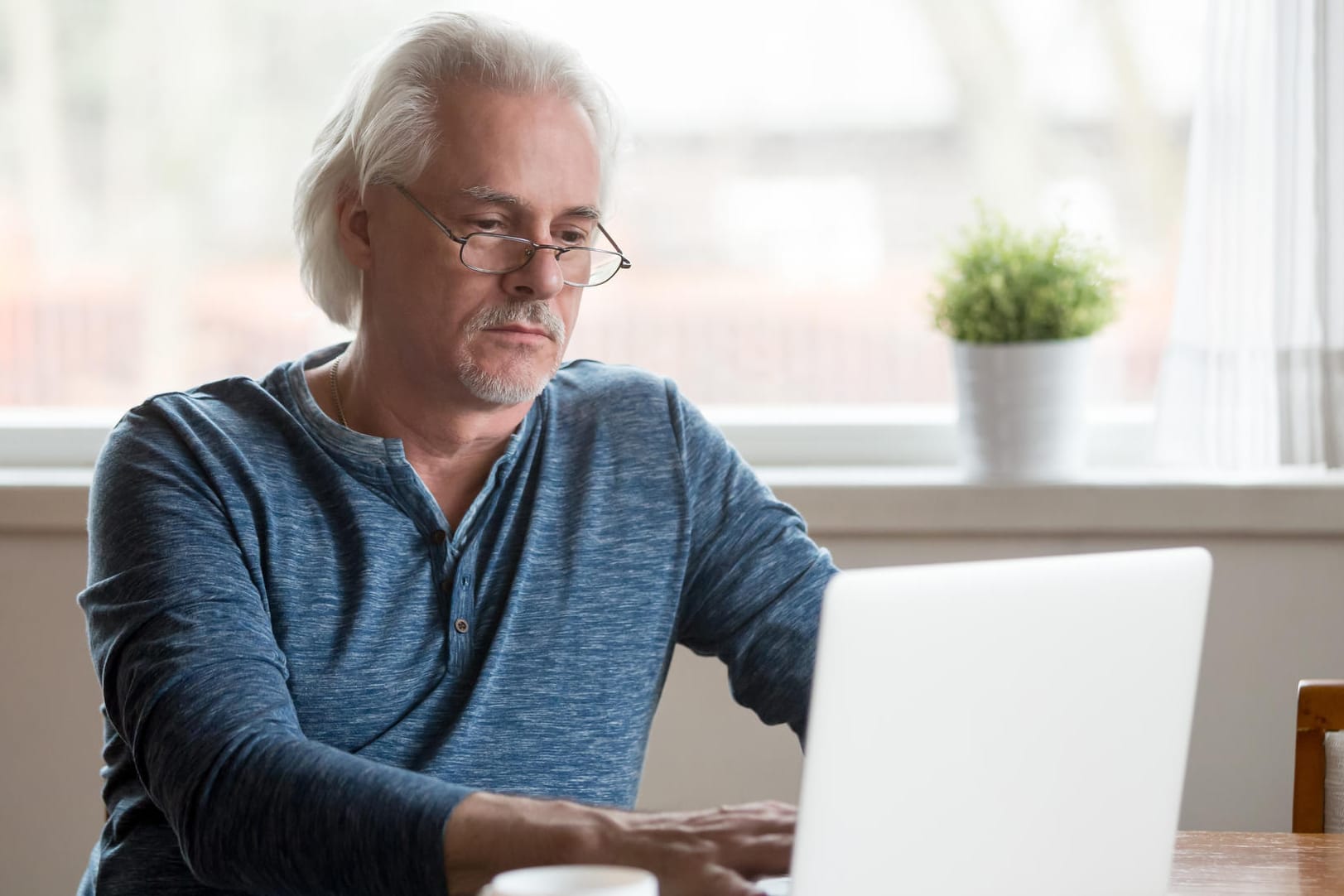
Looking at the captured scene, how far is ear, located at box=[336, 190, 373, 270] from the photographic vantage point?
1.51 metres

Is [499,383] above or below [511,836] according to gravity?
above

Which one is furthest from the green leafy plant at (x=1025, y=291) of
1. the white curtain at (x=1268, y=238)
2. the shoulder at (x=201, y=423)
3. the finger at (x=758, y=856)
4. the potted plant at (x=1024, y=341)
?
the finger at (x=758, y=856)

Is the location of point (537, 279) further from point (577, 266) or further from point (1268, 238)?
point (1268, 238)

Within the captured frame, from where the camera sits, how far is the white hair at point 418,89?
4.70 feet

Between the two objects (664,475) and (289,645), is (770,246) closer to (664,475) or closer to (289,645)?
(664,475)

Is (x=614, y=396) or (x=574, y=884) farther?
(x=614, y=396)

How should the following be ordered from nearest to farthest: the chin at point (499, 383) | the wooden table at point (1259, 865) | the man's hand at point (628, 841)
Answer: the man's hand at point (628, 841)
the wooden table at point (1259, 865)
the chin at point (499, 383)

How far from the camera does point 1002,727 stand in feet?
2.71

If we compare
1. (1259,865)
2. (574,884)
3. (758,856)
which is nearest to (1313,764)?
(1259,865)

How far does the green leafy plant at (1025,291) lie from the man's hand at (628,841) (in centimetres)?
121

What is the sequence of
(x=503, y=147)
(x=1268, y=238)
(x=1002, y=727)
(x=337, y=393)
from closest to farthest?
(x=1002, y=727), (x=503, y=147), (x=337, y=393), (x=1268, y=238)

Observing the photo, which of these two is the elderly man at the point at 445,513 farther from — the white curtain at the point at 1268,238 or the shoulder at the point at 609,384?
the white curtain at the point at 1268,238

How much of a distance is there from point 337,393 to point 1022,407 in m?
0.99

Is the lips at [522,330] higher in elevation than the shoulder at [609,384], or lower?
higher
